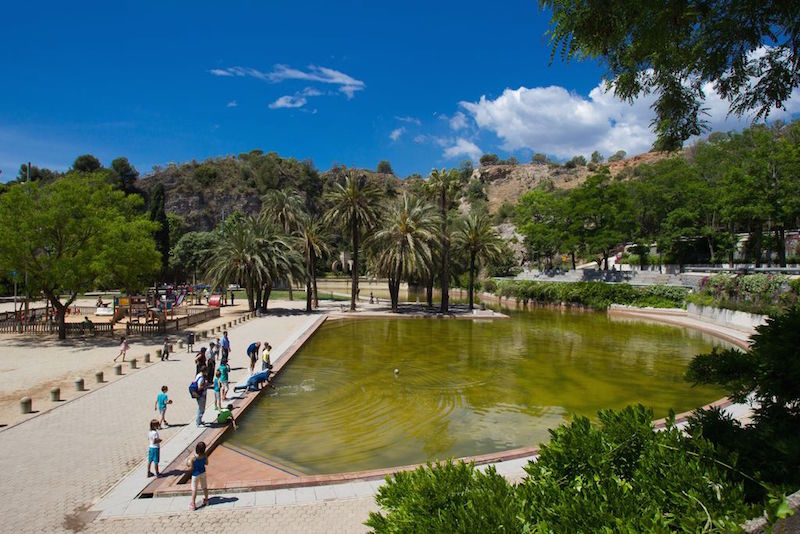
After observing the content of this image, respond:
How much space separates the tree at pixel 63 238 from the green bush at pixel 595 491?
87.1 ft

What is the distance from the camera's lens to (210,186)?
106000 mm

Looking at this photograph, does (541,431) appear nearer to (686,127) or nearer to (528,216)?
(686,127)

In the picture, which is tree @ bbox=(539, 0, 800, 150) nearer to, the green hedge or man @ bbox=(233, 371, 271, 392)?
man @ bbox=(233, 371, 271, 392)

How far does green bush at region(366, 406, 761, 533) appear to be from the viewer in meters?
4.03

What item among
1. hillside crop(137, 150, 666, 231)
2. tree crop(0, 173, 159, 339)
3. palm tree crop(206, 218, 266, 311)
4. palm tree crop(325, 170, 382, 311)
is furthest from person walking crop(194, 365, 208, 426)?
hillside crop(137, 150, 666, 231)

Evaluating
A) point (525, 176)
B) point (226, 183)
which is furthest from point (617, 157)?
point (226, 183)

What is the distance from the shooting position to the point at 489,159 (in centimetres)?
17788

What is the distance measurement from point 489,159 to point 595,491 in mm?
181382

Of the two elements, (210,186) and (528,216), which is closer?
(528,216)

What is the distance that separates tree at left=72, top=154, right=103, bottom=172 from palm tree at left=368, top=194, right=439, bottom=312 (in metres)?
85.9

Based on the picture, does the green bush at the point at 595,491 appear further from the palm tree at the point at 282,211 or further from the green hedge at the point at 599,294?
the palm tree at the point at 282,211

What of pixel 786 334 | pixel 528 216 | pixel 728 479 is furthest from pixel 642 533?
pixel 528 216

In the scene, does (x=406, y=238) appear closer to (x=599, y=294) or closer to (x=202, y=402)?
(x=599, y=294)

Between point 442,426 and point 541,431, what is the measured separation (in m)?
2.80
